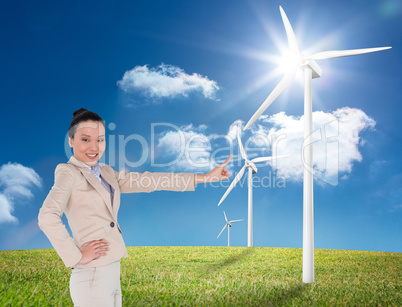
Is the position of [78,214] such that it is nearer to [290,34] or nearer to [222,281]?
[222,281]

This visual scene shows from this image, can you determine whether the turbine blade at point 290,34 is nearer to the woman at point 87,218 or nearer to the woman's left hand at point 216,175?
the woman's left hand at point 216,175

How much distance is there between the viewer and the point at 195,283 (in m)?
9.35

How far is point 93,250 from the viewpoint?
3.61 m

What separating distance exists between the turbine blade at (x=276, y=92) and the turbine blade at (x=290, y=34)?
2.73 ft

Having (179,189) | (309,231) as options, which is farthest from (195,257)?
(179,189)

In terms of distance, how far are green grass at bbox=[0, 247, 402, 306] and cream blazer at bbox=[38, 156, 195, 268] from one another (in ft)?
13.8

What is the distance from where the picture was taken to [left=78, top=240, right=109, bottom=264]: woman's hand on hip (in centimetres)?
358

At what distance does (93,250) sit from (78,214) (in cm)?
44

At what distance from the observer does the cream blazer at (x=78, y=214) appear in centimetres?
345

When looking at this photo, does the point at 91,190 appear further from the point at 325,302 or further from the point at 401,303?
the point at 401,303

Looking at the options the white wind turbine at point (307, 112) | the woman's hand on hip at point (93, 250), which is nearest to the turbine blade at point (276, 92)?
the white wind turbine at point (307, 112)

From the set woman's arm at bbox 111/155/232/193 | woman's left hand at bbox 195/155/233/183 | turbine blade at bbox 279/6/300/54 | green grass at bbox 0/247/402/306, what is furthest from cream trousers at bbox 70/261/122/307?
turbine blade at bbox 279/6/300/54

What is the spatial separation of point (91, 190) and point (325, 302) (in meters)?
6.38

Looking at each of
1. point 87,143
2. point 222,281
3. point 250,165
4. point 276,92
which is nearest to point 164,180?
point 87,143
